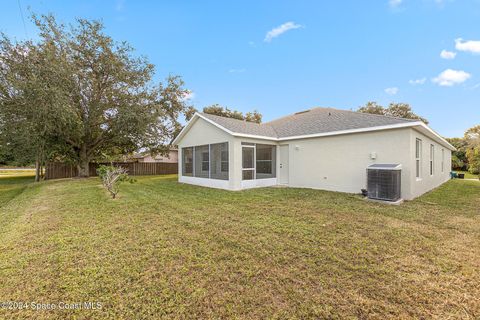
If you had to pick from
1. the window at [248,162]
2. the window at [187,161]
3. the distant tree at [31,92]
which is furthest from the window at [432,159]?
the distant tree at [31,92]

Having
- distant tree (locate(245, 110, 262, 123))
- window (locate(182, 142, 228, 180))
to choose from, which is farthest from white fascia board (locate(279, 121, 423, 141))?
distant tree (locate(245, 110, 262, 123))

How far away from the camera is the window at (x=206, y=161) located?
987 cm

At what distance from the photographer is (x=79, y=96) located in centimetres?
1328

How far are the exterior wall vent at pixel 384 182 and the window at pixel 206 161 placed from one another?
5.64 metres

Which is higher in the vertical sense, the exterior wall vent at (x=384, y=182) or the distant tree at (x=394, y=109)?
the distant tree at (x=394, y=109)

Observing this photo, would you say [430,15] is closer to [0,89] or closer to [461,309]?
[461,309]

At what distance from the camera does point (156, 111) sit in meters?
15.6

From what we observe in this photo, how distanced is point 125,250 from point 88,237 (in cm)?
112

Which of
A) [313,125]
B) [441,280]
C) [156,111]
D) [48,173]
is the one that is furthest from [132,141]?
[441,280]

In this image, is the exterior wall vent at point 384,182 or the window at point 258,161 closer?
the exterior wall vent at point 384,182

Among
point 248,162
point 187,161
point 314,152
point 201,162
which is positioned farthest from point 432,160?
point 187,161

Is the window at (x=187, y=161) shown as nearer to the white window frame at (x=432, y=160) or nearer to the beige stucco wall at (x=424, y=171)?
the beige stucco wall at (x=424, y=171)

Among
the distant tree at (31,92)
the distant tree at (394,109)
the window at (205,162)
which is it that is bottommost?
the window at (205,162)

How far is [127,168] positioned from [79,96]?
7378 millimetres
